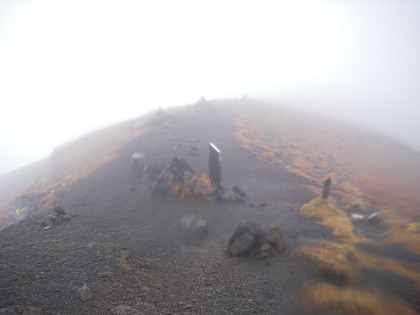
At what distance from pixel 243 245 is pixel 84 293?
18.6ft

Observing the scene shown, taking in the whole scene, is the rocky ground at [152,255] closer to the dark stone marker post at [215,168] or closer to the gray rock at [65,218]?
the gray rock at [65,218]

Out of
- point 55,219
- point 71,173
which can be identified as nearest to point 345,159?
point 55,219

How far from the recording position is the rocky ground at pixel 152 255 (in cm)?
643

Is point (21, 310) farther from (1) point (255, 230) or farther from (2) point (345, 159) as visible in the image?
(2) point (345, 159)

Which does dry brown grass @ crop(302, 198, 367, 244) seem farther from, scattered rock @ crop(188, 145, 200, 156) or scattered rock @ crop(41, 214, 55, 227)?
scattered rock @ crop(41, 214, 55, 227)

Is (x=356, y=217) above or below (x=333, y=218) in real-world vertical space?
below

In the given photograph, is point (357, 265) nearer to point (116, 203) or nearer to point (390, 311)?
point (390, 311)

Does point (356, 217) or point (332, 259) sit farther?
point (356, 217)

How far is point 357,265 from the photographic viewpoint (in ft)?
25.3

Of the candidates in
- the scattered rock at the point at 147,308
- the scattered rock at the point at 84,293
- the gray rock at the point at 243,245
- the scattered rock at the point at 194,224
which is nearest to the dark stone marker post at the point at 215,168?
the scattered rock at the point at 194,224

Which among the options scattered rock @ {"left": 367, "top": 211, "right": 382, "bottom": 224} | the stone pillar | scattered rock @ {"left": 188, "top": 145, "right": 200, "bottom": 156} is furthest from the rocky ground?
scattered rock @ {"left": 367, "top": 211, "right": 382, "bottom": 224}

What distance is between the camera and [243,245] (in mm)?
9266

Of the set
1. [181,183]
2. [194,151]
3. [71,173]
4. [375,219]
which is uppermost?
[194,151]

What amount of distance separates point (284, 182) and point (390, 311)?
10912 millimetres
